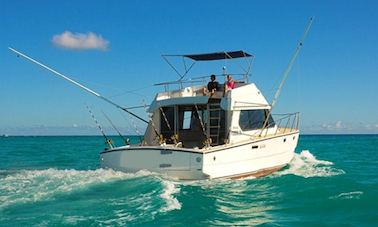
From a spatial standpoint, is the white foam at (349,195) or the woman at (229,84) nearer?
the white foam at (349,195)

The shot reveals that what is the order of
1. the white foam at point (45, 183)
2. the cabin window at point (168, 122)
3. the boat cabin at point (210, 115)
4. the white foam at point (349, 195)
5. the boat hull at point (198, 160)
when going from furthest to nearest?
the cabin window at point (168, 122) < the boat cabin at point (210, 115) < the boat hull at point (198, 160) < the white foam at point (349, 195) < the white foam at point (45, 183)

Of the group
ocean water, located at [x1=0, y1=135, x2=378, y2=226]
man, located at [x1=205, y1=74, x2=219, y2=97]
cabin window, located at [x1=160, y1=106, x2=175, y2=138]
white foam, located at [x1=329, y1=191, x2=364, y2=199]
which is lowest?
ocean water, located at [x1=0, y1=135, x2=378, y2=226]

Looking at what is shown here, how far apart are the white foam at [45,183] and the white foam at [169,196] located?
2223 millimetres

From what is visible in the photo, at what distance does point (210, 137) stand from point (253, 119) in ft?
5.90

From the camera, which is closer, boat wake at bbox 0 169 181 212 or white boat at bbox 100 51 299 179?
boat wake at bbox 0 169 181 212

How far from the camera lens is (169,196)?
43.0 feet

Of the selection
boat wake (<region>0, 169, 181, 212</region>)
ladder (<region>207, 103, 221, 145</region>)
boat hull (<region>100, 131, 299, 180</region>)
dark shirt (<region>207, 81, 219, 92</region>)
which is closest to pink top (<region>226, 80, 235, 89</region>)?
dark shirt (<region>207, 81, 219, 92</region>)

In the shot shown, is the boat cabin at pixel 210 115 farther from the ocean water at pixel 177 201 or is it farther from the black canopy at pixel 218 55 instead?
the ocean water at pixel 177 201

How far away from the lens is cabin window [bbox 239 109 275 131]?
60.4ft

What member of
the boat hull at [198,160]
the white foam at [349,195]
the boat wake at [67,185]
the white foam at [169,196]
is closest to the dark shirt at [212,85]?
the boat hull at [198,160]

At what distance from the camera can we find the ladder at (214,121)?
60.8ft

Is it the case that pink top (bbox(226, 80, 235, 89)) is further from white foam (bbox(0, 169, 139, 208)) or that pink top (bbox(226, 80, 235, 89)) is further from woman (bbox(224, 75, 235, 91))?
white foam (bbox(0, 169, 139, 208))

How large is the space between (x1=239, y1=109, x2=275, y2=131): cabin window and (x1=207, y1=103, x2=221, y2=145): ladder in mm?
884

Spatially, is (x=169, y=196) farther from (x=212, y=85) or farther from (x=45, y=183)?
(x=212, y=85)
